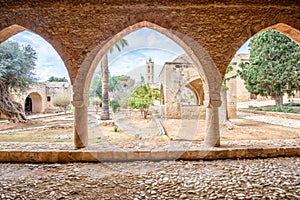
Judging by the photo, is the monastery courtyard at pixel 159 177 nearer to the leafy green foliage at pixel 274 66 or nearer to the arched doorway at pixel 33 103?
the leafy green foliage at pixel 274 66

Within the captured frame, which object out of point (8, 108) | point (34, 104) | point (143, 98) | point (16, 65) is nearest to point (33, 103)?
point (34, 104)

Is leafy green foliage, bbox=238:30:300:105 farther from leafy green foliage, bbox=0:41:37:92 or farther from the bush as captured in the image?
leafy green foliage, bbox=0:41:37:92

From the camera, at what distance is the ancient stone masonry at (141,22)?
436 cm

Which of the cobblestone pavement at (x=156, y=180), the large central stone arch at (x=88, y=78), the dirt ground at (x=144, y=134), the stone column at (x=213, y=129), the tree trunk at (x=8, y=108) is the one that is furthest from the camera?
the tree trunk at (x=8, y=108)


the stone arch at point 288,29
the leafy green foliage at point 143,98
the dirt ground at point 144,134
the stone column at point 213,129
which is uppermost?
the stone arch at point 288,29

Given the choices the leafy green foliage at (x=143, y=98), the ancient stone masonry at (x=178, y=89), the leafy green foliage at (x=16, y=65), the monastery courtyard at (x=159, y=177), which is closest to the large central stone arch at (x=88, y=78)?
the monastery courtyard at (x=159, y=177)

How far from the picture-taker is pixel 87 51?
436cm

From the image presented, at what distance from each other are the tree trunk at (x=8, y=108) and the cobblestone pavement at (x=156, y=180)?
26.4 feet

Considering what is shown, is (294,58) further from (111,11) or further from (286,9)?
(111,11)

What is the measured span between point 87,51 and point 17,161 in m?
2.78

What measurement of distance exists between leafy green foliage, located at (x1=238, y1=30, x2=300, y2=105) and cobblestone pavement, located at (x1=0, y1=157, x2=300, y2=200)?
1134 cm

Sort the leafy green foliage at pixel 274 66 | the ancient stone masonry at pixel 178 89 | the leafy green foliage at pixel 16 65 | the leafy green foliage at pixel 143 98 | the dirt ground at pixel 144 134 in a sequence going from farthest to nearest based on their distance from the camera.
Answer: the leafy green foliage at pixel 143 98 → the leafy green foliage at pixel 274 66 → the ancient stone masonry at pixel 178 89 → the leafy green foliage at pixel 16 65 → the dirt ground at pixel 144 134

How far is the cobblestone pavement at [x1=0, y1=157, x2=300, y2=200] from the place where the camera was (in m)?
2.83

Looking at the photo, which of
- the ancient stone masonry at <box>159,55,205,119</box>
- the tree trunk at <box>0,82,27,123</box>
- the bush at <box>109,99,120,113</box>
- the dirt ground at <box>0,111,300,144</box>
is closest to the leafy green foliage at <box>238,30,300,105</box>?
the ancient stone masonry at <box>159,55,205,119</box>
